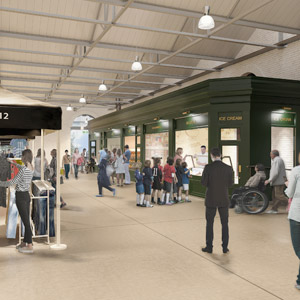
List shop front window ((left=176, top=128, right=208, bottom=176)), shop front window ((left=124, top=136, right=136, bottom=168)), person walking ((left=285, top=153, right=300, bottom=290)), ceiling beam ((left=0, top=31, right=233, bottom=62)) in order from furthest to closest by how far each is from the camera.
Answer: shop front window ((left=124, top=136, right=136, bottom=168)), ceiling beam ((left=0, top=31, right=233, bottom=62)), shop front window ((left=176, top=128, right=208, bottom=176)), person walking ((left=285, top=153, right=300, bottom=290))

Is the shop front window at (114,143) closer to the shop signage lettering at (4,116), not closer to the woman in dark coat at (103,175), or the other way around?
the woman in dark coat at (103,175)

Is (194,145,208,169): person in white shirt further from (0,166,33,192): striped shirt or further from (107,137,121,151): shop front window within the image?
(107,137,121,151): shop front window

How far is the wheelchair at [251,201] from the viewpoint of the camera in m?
9.12

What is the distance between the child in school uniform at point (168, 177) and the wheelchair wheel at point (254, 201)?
2.28 meters

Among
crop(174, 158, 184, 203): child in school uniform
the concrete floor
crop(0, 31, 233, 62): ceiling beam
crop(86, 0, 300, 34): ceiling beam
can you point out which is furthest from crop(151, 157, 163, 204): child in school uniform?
crop(0, 31, 233, 62): ceiling beam

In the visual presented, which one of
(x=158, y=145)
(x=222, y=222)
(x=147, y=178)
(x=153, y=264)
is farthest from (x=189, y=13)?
(x=153, y=264)

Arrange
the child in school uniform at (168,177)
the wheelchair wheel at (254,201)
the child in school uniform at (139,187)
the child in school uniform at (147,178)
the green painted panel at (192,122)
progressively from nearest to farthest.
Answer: the wheelchair wheel at (254,201)
the child in school uniform at (147,178)
the child in school uniform at (139,187)
the child in school uniform at (168,177)
the green painted panel at (192,122)

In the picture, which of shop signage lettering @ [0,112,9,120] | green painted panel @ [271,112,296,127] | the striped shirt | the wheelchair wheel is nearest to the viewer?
shop signage lettering @ [0,112,9,120]

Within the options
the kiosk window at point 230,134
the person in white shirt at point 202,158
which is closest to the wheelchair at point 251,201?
the kiosk window at point 230,134

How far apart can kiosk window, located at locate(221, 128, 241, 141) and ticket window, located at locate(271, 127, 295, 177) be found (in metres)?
1.18

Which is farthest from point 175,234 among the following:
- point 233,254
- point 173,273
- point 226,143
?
point 226,143

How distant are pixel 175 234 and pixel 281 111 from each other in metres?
6.50

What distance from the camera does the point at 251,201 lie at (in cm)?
928

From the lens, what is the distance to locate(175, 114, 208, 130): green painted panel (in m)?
12.3
